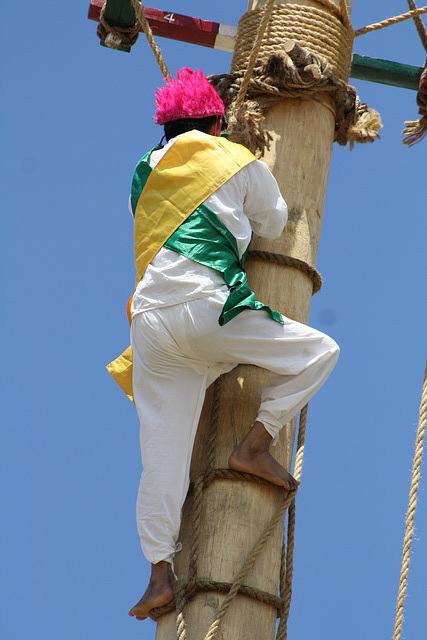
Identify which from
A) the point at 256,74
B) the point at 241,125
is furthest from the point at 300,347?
the point at 256,74

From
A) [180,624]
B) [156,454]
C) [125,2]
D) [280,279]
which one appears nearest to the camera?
[180,624]

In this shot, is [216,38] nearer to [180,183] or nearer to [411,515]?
[180,183]

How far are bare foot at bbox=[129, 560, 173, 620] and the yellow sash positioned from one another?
1.13 metres

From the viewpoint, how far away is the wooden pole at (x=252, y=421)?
368 cm

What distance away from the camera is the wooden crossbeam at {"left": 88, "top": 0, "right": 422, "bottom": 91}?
575 centimetres

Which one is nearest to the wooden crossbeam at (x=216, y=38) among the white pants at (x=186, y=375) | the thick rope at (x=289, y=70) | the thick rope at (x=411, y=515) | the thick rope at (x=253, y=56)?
the thick rope at (x=289, y=70)

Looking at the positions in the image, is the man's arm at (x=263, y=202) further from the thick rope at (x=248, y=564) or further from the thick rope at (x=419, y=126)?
the thick rope at (x=419, y=126)

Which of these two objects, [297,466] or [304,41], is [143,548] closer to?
[297,466]

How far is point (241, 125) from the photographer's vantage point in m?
4.38

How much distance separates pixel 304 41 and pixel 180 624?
2.63 meters

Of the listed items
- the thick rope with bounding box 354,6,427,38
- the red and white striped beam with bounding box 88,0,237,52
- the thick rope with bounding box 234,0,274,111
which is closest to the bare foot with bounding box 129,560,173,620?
the thick rope with bounding box 234,0,274,111

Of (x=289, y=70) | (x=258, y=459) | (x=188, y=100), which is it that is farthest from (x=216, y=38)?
(x=258, y=459)

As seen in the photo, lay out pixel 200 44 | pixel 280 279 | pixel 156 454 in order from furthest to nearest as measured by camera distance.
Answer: pixel 200 44, pixel 280 279, pixel 156 454

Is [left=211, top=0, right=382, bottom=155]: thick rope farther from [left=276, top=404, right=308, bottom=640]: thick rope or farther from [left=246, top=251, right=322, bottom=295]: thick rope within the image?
[left=276, top=404, right=308, bottom=640]: thick rope
